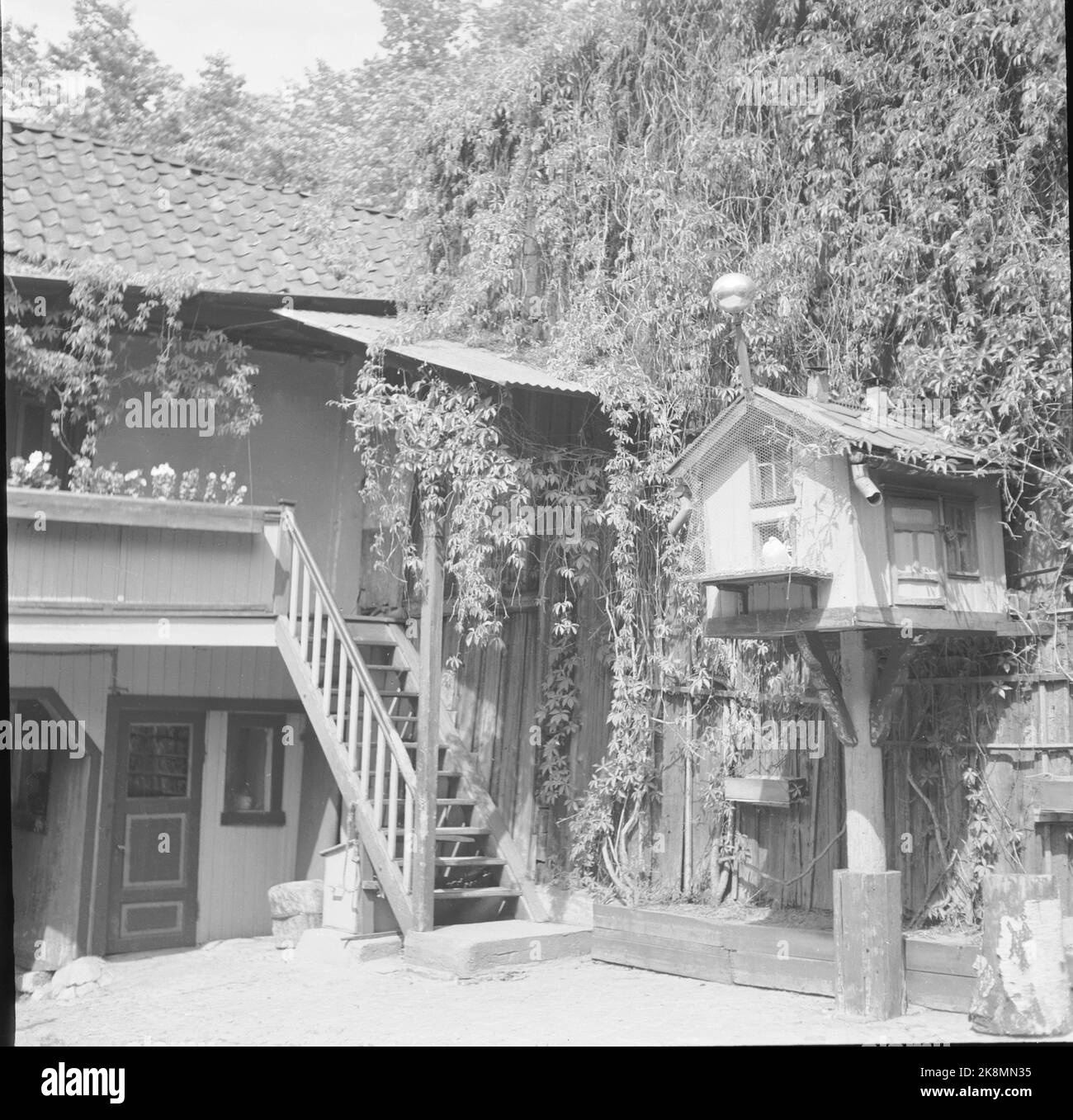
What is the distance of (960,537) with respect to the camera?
6.88m

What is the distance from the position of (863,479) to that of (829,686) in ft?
3.86

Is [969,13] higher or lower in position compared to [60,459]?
higher

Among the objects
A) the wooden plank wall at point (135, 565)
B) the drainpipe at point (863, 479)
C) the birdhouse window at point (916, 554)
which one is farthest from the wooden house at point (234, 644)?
the birdhouse window at point (916, 554)

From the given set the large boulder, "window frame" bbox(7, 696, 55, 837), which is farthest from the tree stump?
"window frame" bbox(7, 696, 55, 837)

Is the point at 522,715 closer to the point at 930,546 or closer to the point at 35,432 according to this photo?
the point at 930,546

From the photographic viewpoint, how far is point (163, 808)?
1037 centimetres

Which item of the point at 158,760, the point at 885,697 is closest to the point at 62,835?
the point at 158,760

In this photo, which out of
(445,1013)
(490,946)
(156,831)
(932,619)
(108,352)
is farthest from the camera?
(156,831)

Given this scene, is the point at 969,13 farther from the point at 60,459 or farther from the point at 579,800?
the point at 60,459

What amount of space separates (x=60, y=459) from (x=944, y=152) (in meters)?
6.66

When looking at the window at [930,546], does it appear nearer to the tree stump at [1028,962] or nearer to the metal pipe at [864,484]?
the metal pipe at [864,484]

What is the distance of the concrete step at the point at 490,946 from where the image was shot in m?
7.98

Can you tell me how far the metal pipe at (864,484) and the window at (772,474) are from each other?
15.5 inches
